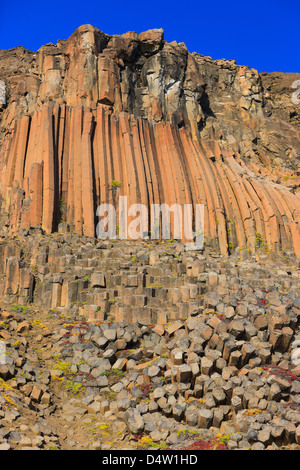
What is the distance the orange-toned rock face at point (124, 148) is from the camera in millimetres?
19969

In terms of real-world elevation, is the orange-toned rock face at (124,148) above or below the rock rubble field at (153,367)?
above

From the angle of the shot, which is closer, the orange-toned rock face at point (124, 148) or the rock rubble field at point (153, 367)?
the rock rubble field at point (153, 367)

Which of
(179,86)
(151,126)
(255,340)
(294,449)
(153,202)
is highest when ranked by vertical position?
(179,86)

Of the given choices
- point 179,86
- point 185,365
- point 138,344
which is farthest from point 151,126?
point 185,365

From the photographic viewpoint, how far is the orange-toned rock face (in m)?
20.0

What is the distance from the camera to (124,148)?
2262cm

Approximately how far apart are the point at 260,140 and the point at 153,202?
44.4 ft

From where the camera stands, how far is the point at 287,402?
8.70m

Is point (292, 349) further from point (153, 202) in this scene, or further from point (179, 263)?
point (153, 202)

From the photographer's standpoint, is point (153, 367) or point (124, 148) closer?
point (153, 367)

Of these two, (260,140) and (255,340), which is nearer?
(255,340)

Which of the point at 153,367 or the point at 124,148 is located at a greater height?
the point at 124,148

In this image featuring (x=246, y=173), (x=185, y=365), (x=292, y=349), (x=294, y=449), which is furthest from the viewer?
(x=246, y=173)

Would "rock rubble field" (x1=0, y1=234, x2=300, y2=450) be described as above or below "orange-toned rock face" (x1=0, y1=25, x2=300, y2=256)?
below
